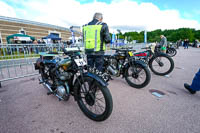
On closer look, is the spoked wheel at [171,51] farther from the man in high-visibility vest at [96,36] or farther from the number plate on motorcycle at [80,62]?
the number plate on motorcycle at [80,62]

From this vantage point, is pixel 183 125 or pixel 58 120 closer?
pixel 183 125

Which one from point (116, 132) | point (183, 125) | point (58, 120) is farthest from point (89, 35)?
point (183, 125)

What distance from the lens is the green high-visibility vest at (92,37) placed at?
7.84 feet

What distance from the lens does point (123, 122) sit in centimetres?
169

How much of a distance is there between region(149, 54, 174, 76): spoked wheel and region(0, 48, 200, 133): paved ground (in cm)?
114

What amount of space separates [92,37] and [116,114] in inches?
67.2

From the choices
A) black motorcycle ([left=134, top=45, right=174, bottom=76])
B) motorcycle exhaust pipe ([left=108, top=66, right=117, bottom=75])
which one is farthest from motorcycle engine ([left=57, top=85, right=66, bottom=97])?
black motorcycle ([left=134, top=45, right=174, bottom=76])

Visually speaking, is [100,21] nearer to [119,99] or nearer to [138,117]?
[119,99]

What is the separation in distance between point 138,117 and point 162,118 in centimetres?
39

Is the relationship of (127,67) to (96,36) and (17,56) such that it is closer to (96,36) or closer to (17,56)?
(96,36)

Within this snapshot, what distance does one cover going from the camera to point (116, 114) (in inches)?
73.9

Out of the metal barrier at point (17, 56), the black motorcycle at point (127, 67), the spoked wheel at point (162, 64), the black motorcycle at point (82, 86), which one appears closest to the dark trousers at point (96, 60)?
the black motorcycle at point (127, 67)

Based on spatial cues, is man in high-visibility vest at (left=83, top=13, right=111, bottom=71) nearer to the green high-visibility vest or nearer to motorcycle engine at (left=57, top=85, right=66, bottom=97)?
the green high-visibility vest

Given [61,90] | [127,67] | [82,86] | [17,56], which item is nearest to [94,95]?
[82,86]
